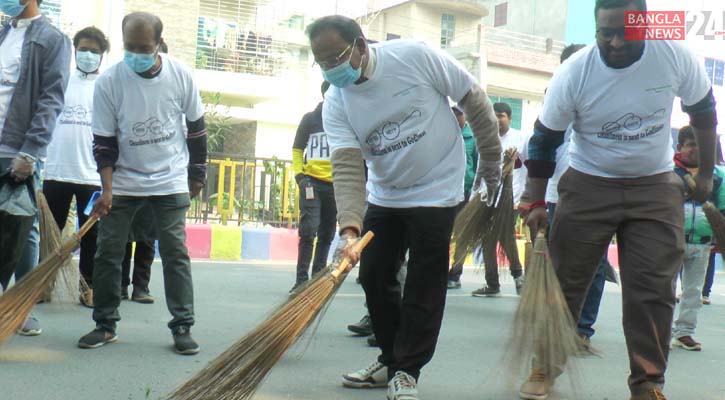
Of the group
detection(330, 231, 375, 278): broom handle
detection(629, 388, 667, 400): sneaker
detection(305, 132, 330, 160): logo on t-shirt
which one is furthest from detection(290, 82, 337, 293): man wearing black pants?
detection(629, 388, 667, 400): sneaker

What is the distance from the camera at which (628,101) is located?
3.74 m

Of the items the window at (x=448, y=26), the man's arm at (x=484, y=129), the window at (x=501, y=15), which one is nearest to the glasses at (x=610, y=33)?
the man's arm at (x=484, y=129)

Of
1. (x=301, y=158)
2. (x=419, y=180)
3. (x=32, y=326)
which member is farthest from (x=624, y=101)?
(x=301, y=158)

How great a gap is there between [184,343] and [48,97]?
1.45m

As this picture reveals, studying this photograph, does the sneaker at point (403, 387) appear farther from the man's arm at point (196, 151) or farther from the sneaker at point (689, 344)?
the sneaker at point (689, 344)

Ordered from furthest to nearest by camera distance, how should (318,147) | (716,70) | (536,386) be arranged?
1. (716,70)
2. (318,147)
3. (536,386)

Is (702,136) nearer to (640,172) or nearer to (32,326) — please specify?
(640,172)

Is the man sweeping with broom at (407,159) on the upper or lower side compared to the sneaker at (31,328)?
upper

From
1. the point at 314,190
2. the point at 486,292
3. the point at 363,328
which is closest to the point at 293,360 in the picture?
the point at 363,328

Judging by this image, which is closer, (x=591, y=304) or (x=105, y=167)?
(x=105, y=167)

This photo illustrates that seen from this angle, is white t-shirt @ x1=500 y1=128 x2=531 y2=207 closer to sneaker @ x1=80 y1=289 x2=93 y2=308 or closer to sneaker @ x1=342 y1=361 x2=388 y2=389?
sneaker @ x1=80 y1=289 x2=93 y2=308

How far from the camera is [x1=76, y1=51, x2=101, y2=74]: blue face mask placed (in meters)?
6.07

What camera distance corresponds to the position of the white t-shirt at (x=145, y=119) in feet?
15.9

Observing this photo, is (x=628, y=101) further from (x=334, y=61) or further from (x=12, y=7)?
(x=12, y=7)
